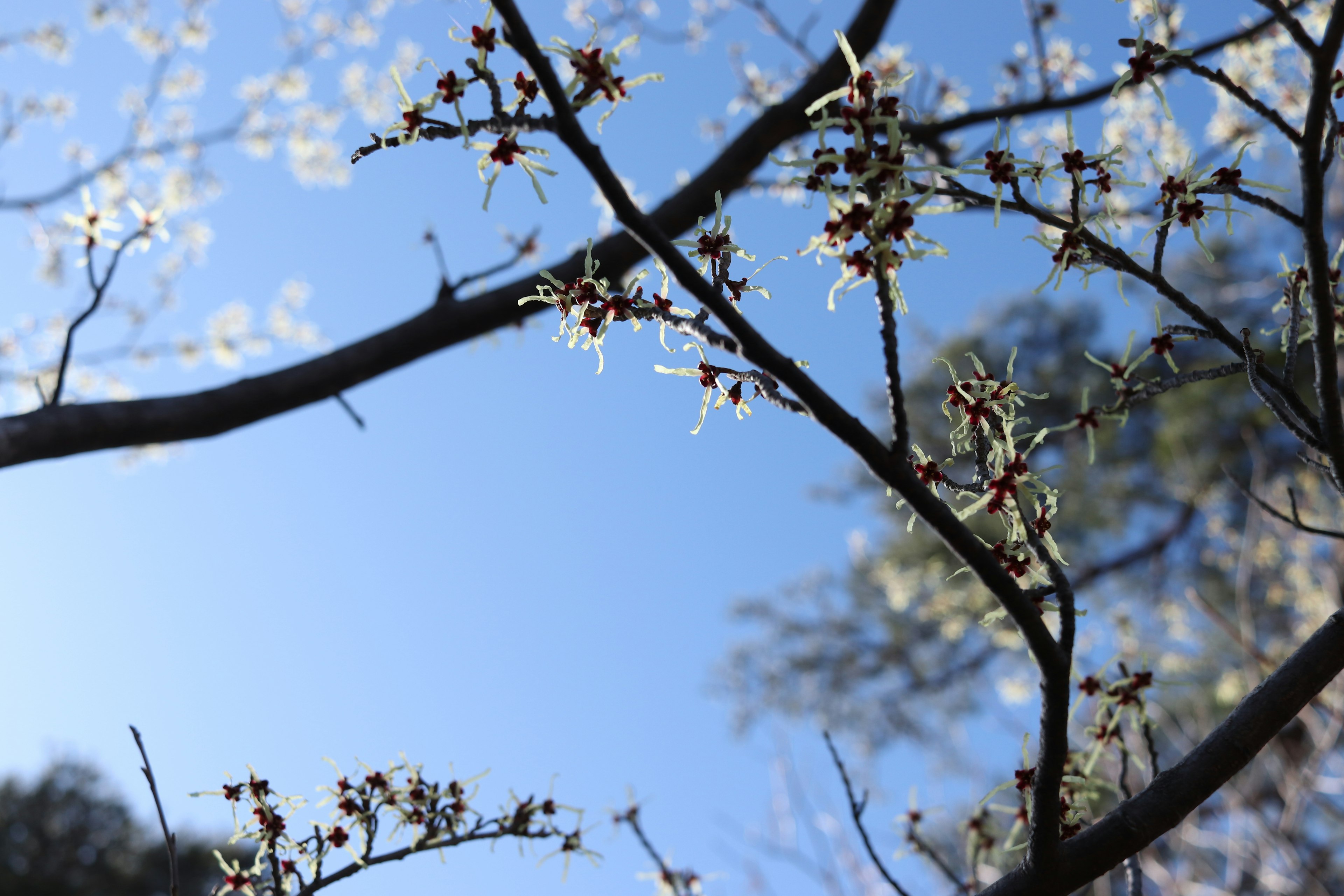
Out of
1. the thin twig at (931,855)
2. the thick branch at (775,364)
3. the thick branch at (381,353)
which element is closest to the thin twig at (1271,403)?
the thick branch at (775,364)

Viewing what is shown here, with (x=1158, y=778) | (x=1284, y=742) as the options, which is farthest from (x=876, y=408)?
(x=1158, y=778)

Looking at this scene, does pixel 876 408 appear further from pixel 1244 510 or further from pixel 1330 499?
pixel 1330 499

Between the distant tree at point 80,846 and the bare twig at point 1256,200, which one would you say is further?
the distant tree at point 80,846

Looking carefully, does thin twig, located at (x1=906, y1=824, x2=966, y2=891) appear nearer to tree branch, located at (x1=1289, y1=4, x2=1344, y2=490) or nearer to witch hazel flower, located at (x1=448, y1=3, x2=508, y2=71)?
tree branch, located at (x1=1289, y1=4, x2=1344, y2=490)

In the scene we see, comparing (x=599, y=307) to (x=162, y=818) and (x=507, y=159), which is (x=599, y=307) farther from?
(x=162, y=818)

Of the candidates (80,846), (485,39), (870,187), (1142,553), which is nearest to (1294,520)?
(870,187)

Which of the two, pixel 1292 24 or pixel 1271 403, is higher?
pixel 1292 24

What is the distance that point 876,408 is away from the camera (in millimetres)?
10852

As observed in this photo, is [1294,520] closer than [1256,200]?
No

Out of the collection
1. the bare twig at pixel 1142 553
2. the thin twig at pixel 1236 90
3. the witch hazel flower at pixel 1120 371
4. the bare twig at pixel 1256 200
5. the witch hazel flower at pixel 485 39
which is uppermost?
the bare twig at pixel 1142 553

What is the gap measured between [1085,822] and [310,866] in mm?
1656

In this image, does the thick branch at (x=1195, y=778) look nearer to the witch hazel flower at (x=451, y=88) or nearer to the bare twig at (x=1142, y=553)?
the witch hazel flower at (x=451, y=88)

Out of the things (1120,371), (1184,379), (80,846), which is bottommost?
(1184,379)

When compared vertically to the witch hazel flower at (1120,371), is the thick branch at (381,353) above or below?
above
